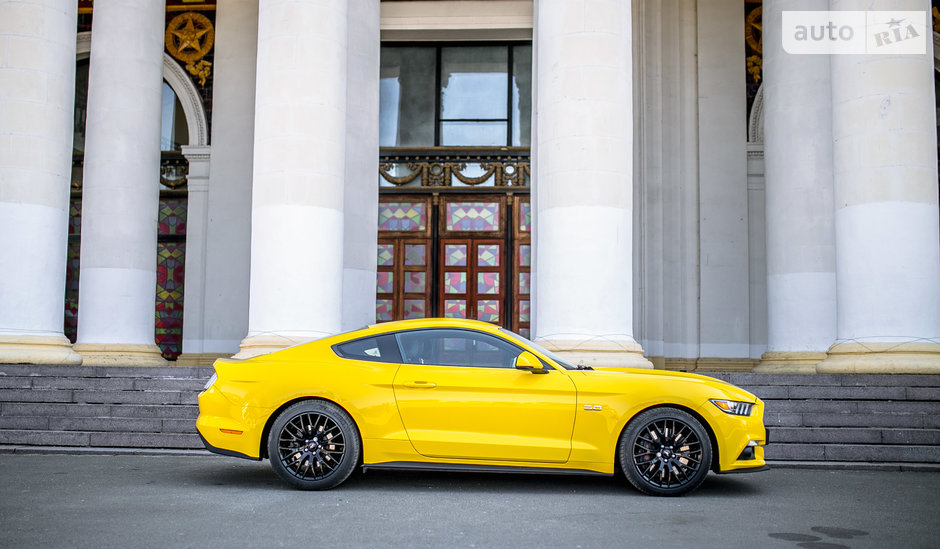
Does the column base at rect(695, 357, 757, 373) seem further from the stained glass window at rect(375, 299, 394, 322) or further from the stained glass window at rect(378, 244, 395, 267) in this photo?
the stained glass window at rect(378, 244, 395, 267)

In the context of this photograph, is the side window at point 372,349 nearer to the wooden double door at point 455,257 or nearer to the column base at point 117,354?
the column base at point 117,354

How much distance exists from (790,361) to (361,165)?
717 cm

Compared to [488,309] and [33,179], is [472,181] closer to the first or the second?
[488,309]

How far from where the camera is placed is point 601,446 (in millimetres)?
7332

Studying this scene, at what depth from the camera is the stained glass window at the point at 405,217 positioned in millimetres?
19516

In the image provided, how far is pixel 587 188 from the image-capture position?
1145cm

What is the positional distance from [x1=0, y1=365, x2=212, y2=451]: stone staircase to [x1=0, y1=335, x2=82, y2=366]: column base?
46cm

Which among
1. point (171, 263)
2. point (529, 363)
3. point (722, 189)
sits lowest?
point (529, 363)

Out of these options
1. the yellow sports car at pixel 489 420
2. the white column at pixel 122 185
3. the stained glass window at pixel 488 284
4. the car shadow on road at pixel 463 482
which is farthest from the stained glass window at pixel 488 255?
the yellow sports car at pixel 489 420

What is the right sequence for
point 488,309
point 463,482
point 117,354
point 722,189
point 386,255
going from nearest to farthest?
point 463,482
point 117,354
point 722,189
point 488,309
point 386,255

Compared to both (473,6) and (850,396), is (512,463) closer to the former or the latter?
(850,396)

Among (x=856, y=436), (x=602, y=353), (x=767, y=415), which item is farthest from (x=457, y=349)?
(x=856, y=436)

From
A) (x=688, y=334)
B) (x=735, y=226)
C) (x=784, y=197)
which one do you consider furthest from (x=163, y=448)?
(x=735, y=226)

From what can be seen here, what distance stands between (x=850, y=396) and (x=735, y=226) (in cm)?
798
